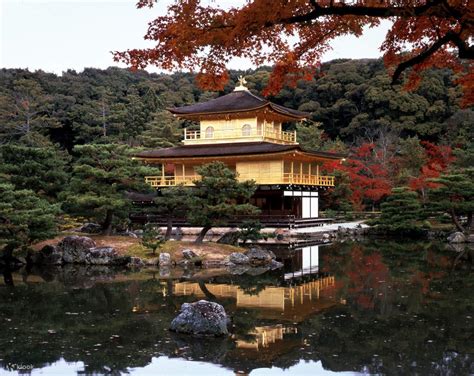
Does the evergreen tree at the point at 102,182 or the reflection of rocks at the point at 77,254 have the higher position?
the evergreen tree at the point at 102,182

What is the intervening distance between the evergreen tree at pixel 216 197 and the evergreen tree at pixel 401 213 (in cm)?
1076

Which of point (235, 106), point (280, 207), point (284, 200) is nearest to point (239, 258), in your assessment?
point (280, 207)

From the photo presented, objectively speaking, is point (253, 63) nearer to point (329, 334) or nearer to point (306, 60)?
point (306, 60)

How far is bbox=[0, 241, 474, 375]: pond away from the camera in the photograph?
300 inches

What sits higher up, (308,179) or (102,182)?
(308,179)

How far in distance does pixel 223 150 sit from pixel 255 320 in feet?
71.1

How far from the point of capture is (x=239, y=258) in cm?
1814

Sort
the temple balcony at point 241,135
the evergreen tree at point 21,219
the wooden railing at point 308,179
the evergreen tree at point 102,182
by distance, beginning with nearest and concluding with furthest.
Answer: the evergreen tree at point 21,219 → the evergreen tree at point 102,182 → the wooden railing at point 308,179 → the temple balcony at point 241,135

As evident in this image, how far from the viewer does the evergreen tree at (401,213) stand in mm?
27312

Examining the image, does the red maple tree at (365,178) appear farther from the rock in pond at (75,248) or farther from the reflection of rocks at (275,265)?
the rock in pond at (75,248)

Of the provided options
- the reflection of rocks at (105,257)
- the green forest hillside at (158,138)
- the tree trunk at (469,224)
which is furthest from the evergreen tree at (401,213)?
the reflection of rocks at (105,257)

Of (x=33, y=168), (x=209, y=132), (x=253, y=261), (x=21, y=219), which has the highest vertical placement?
(x=209, y=132)

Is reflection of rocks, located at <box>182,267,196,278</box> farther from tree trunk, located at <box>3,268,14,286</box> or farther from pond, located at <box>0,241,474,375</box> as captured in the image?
tree trunk, located at <box>3,268,14,286</box>

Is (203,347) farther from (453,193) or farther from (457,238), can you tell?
(453,193)
